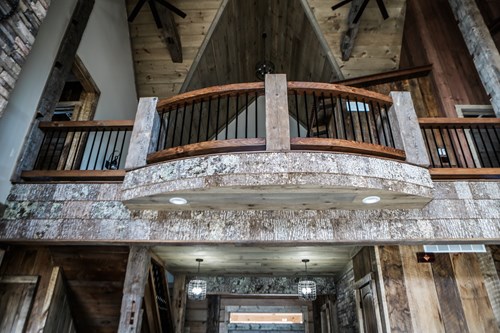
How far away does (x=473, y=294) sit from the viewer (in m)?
3.68

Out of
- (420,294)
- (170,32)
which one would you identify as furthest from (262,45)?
(420,294)

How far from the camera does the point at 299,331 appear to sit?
26.7 feet

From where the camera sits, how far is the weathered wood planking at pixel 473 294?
3545 millimetres

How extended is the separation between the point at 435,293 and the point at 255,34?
6.48 metres

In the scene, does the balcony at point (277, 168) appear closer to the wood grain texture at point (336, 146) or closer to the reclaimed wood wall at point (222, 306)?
the wood grain texture at point (336, 146)

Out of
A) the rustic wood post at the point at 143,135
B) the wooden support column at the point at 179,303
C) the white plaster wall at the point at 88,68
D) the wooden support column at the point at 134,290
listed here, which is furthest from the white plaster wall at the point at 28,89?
the wooden support column at the point at 179,303

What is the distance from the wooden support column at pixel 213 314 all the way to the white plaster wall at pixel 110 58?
425 centimetres

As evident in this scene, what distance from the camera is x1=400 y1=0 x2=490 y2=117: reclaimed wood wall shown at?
16.8 feet

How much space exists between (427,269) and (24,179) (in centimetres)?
457

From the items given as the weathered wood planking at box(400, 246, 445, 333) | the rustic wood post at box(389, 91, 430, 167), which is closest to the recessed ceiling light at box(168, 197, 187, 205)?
the rustic wood post at box(389, 91, 430, 167)

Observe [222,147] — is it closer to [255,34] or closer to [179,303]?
[179,303]

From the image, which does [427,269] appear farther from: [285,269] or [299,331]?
[299,331]

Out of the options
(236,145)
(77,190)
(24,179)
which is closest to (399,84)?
(236,145)

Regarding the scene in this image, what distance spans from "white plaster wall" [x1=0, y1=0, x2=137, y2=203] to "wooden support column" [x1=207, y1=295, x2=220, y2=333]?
13.9 ft
